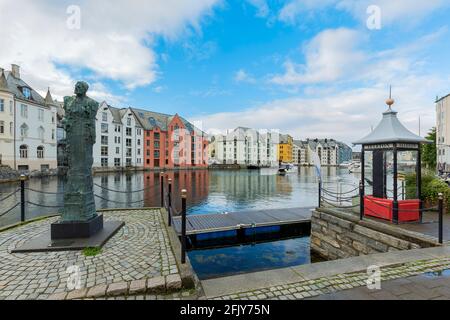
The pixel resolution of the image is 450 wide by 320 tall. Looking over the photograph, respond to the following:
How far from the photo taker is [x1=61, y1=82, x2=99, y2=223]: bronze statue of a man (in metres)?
6.13

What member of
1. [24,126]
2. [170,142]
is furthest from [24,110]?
[170,142]

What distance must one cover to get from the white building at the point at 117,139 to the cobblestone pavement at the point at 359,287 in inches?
2064

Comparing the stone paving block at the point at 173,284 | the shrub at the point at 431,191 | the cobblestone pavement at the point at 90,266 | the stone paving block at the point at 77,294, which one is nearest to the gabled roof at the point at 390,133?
the shrub at the point at 431,191

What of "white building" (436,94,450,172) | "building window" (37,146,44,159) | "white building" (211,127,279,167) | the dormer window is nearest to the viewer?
the dormer window

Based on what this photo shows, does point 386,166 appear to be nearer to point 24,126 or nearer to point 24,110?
point 24,126

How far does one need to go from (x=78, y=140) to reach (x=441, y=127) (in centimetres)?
6003

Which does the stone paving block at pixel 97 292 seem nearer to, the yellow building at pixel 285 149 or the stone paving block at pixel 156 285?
the stone paving block at pixel 156 285

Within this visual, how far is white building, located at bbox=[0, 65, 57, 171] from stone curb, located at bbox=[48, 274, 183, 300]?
4024 centimetres

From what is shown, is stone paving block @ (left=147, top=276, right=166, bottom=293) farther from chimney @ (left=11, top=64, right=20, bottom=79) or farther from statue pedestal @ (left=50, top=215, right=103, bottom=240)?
chimney @ (left=11, top=64, right=20, bottom=79)

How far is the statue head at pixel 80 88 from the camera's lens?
6.30 m

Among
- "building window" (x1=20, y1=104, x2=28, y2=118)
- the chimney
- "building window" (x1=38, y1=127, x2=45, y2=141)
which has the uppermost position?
the chimney

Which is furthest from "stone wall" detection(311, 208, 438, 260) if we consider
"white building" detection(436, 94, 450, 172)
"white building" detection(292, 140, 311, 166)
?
"white building" detection(292, 140, 311, 166)

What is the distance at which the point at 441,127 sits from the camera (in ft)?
145
